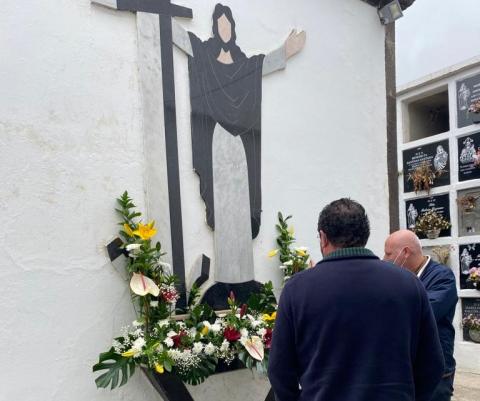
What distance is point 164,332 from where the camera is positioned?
2.81 m

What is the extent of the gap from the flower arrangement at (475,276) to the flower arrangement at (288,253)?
18.1 feet

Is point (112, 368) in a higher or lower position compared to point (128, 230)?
lower

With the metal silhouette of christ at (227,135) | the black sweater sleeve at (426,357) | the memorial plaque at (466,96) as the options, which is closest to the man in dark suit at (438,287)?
the black sweater sleeve at (426,357)

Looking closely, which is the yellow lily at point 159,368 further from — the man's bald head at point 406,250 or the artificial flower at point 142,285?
the man's bald head at point 406,250

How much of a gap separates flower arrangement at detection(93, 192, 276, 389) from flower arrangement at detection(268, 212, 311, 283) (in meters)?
0.64

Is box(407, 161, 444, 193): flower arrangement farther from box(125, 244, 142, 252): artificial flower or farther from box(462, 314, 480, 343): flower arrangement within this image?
box(125, 244, 142, 252): artificial flower

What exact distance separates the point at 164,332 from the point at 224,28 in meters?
2.09

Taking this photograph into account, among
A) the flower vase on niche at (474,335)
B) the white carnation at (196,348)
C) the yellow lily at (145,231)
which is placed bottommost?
the flower vase on niche at (474,335)

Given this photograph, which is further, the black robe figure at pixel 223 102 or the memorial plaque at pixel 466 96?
Result: the memorial plaque at pixel 466 96

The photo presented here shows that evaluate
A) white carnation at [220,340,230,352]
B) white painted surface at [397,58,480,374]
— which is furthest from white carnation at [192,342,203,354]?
white painted surface at [397,58,480,374]

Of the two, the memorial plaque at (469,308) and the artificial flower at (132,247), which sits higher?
the artificial flower at (132,247)

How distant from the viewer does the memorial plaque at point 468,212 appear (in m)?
8.59

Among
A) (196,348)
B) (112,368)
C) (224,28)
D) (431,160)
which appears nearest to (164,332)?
(196,348)

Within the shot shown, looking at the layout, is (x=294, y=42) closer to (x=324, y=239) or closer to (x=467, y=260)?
(x=324, y=239)
